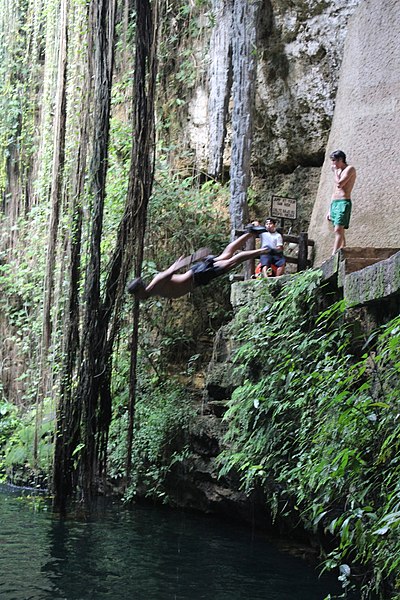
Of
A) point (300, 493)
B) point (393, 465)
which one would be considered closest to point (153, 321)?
point (300, 493)

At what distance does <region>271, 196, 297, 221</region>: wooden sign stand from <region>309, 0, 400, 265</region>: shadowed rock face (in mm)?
339

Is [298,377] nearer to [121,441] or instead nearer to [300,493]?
[300,493]

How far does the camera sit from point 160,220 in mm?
12461

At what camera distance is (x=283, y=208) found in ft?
33.0

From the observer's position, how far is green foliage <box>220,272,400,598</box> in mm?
5047

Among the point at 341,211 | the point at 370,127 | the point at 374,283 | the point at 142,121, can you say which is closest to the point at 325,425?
the point at 374,283

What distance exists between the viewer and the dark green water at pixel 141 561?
6824mm

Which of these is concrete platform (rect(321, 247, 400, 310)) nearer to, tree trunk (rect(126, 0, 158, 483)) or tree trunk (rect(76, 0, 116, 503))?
tree trunk (rect(126, 0, 158, 483))

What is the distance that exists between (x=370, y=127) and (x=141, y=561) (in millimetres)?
5488

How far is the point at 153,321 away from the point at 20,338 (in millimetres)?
4233

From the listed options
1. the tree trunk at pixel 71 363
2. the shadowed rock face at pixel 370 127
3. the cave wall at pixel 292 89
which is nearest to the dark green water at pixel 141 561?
the tree trunk at pixel 71 363

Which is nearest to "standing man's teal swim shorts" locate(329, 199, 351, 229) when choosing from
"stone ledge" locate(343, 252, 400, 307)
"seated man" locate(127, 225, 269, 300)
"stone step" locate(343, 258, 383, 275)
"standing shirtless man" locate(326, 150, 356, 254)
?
"standing shirtless man" locate(326, 150, 356, 254)

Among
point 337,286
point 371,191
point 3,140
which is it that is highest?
point 3,140

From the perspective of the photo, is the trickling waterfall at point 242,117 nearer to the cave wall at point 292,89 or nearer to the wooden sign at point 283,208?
the cave wall at point 292,89
